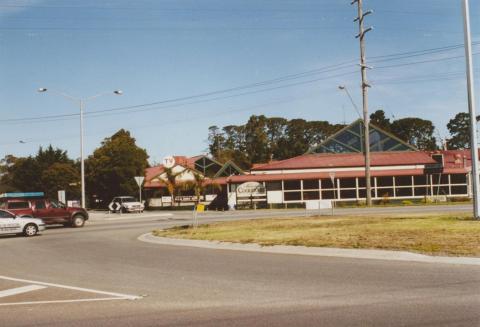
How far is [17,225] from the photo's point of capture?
22531 mm

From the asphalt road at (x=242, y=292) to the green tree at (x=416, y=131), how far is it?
10939 centimetres

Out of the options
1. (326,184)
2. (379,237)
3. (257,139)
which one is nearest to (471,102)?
(379,237)

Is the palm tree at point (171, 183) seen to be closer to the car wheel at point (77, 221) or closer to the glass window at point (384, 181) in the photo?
the glass window at point (384, 181)

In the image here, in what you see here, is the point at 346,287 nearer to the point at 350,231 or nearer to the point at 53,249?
the point at 350,231

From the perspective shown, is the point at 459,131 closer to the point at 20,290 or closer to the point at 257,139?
the point at 257,139

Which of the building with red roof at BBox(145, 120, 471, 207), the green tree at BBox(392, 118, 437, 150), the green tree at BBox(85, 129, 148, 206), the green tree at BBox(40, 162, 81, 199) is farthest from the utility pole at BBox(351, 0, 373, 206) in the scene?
the green tree at BBox(392, 118, 437, 150)

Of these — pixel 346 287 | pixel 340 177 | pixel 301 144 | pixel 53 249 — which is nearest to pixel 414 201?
pixel 340 177

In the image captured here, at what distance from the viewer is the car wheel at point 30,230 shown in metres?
22.9

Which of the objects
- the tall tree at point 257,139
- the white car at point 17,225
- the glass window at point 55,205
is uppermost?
the tall tree at point 257,139

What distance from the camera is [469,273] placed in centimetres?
916

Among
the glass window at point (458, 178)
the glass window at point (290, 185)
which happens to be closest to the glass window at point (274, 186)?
the glass window at point (290, 185)

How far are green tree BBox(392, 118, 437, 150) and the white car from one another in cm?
10255

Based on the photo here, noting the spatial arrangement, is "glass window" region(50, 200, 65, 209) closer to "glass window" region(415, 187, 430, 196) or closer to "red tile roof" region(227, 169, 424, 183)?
"red tile roof" region(227, 169, 424, 183)

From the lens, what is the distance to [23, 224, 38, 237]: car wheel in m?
22.9
